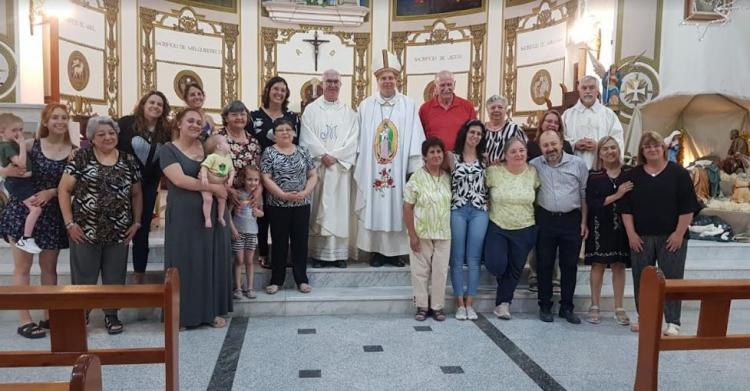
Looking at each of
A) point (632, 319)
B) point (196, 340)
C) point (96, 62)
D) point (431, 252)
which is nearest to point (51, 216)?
point (196, 340)

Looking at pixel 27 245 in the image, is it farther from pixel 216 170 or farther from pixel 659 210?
pixel 659 210

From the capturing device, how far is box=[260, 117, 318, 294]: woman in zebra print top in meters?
3.75

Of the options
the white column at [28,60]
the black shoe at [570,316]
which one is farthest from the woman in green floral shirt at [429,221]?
the white column at [28,60]

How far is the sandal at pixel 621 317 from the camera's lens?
3.82 meters

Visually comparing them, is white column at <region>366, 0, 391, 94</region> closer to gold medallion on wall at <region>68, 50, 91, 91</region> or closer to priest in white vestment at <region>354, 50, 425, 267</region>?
gold medallion on wall at <region>68, 50, 91, 91</region>

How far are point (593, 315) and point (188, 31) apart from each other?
333 inches

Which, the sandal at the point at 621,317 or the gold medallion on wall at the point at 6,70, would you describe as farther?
the gold medallion on wall at the point at 6,70

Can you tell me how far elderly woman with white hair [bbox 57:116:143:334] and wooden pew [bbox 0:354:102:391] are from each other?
204cm

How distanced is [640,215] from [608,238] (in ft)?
0.95

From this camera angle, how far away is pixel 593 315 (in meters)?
3.86

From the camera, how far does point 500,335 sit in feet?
11.6

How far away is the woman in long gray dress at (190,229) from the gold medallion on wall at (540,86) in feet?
22.8

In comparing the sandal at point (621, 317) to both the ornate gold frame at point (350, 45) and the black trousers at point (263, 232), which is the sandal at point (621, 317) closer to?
the black trousers at point (263, 232)

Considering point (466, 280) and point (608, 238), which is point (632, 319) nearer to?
point (608, 238)
